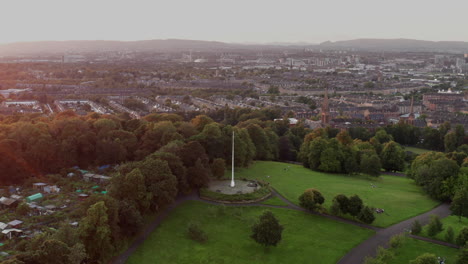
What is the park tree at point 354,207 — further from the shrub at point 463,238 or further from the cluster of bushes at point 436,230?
the shrub at point 463,238

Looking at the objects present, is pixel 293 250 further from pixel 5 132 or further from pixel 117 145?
pixel 5 132

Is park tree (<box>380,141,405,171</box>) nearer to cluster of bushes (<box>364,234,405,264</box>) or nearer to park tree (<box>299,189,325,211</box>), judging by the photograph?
park tree (<box>299,189,325,211</box>)

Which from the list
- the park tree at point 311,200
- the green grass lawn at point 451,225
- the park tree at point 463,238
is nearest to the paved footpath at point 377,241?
the green grass lawn at point 451,225


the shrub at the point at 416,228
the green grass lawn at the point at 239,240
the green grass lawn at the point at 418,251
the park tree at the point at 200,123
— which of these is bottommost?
the green grass lawn at the point at 239,240

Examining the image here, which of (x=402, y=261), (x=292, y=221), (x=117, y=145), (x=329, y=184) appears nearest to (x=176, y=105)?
(x=117, y=145)

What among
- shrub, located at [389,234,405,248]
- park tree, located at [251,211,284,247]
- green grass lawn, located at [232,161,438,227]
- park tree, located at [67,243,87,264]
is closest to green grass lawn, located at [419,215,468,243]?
green grass lawn, located at [232,161,438,227]

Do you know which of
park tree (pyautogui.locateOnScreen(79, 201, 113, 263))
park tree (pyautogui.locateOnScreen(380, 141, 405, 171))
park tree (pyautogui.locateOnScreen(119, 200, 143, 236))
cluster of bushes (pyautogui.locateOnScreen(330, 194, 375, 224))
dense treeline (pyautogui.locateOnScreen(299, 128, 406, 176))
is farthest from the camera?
park tree (pyautogui.locateOnScreen(380, 141, 405, 171))
